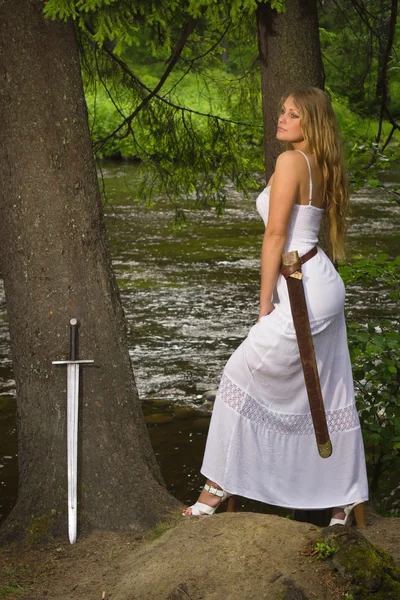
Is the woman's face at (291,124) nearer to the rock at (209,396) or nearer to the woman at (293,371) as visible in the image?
the woman at (293,371)

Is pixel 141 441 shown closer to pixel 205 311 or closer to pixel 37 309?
pixel 37 309

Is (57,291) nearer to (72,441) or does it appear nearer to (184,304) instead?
(72,441)

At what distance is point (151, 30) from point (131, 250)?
9.61 meters

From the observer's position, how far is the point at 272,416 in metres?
4.62

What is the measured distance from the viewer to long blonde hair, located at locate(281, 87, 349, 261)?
177 inches

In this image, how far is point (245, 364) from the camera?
455cm

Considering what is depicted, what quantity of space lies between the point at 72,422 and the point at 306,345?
1191 millimetres

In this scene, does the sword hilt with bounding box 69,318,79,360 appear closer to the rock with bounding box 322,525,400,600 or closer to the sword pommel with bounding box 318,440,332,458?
the sword pommel with bounding box 318,440,332,458

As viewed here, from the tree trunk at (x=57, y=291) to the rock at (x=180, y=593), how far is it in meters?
0.97

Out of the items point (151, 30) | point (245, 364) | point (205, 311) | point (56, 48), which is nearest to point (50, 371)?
point (245, 364)

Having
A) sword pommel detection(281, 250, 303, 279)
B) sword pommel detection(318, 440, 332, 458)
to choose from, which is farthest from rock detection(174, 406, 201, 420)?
sword pommel detection(281, 250, 303, 279)

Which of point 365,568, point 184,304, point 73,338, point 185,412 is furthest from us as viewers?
point 184,304

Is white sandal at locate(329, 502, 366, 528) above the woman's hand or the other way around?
the other way around

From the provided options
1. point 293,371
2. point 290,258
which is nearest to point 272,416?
point 293,371
